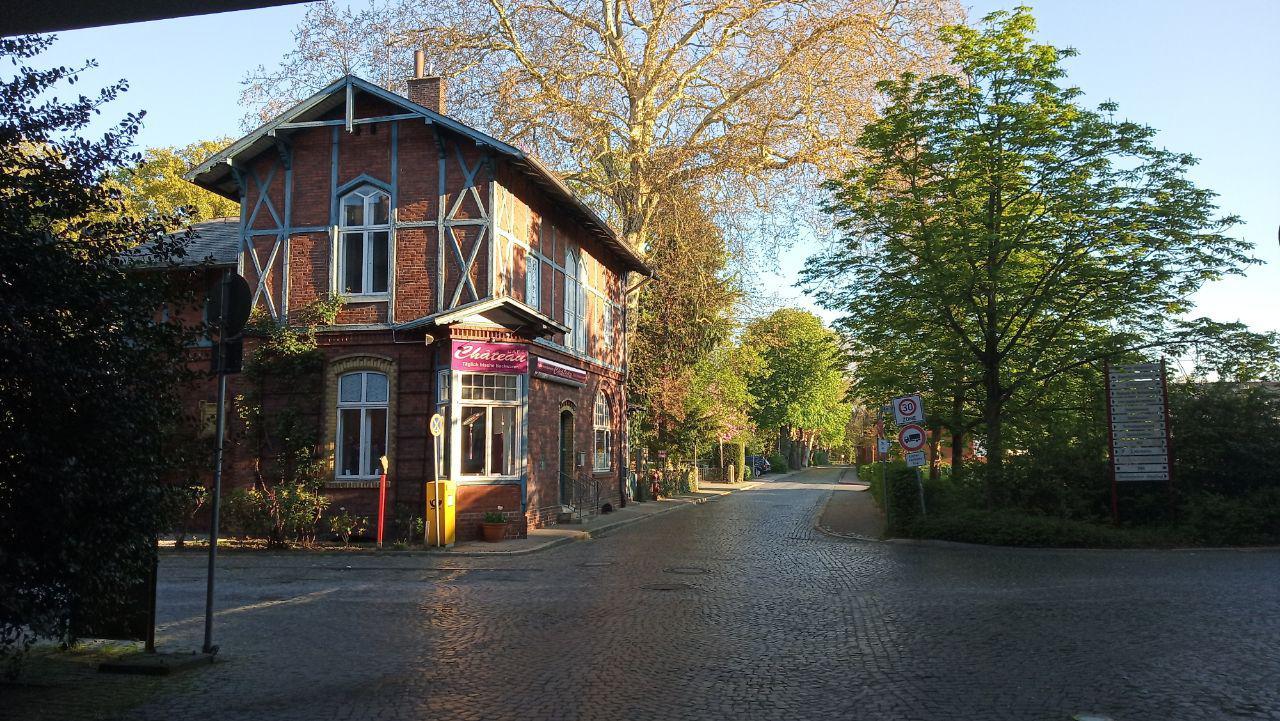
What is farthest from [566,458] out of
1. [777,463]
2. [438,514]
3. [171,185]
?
[777,463]

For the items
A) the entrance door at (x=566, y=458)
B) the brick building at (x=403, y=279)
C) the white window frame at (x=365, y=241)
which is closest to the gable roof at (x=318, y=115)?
the brick building at (x=403, y=279)

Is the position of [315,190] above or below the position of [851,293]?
above

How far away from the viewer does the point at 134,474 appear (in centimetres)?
634

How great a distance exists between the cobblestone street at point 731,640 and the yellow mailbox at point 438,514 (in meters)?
2.46

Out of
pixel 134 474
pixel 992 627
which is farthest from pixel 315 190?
pixel 992 627

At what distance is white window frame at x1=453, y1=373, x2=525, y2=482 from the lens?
61.5ft

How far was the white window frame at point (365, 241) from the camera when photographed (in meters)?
19.4

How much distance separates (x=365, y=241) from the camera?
1967 centimetres

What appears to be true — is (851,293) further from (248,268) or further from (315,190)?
(248,268)

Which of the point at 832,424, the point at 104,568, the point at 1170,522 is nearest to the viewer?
the point at 104,568

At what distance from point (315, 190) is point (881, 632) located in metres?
15.8

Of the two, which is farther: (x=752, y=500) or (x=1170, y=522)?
(x=752, y=500)

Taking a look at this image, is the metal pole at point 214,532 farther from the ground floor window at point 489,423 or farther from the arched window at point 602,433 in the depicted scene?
the arched window at point 602,433

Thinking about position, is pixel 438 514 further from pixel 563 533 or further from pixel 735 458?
pixel 735 458
